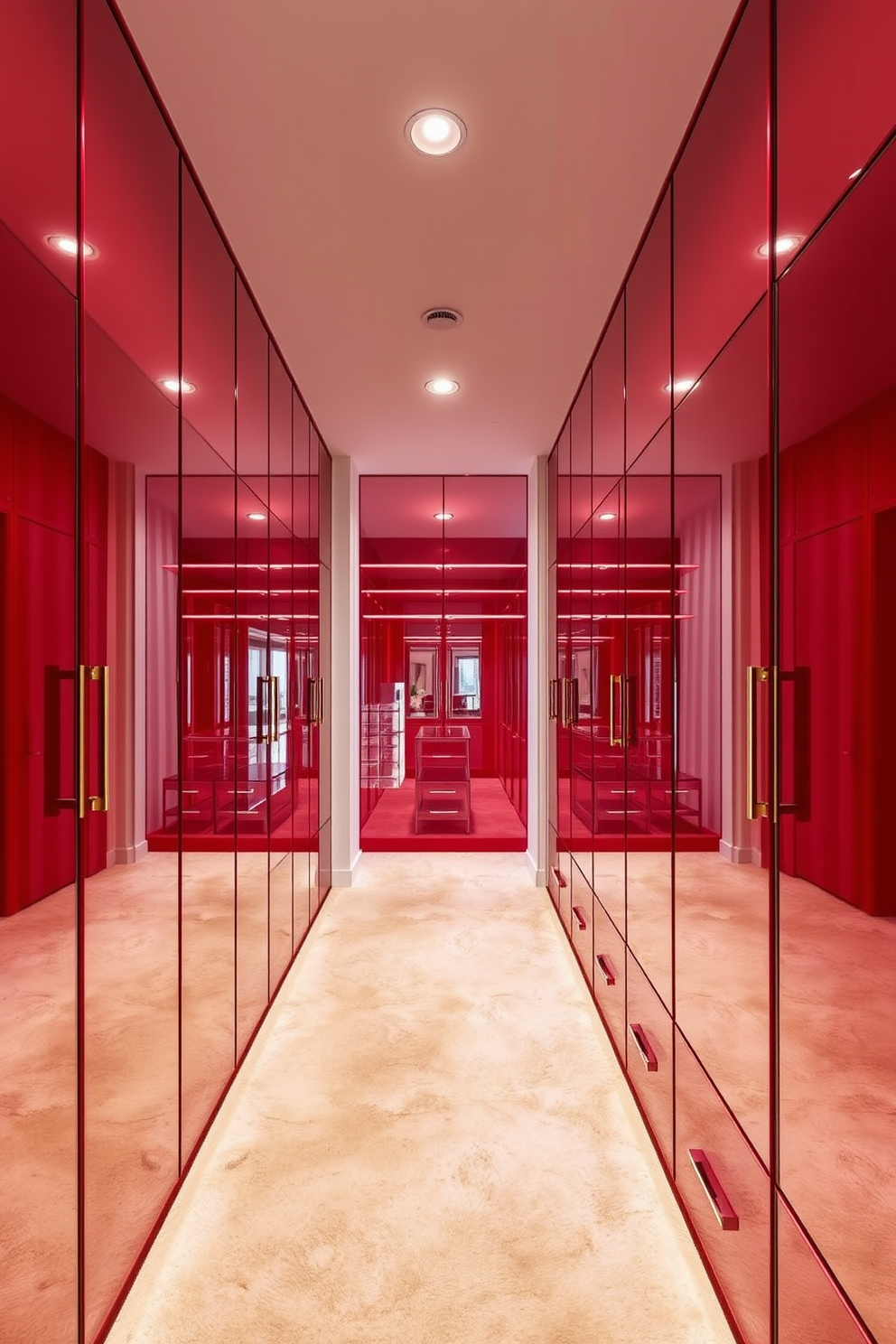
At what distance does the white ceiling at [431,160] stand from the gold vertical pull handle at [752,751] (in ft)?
5.02

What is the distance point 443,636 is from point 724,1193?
4.73m

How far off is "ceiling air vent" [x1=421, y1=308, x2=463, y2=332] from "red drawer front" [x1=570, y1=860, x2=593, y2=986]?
8.77 ft

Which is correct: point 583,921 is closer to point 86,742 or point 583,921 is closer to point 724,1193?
point 724,1193

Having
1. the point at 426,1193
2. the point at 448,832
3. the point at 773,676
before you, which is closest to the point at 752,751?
the point at 773,676

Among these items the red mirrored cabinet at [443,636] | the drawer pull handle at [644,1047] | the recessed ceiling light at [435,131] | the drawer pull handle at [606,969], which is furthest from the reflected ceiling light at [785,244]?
the red mirrored cabinet at [443,636]

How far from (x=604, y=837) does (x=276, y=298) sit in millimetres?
2658

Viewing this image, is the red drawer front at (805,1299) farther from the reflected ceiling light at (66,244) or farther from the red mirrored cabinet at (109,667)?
the reflected ceiling light at (66,244)

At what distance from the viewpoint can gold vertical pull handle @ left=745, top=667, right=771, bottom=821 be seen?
1.42 metres

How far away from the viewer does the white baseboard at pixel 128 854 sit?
1533 mm

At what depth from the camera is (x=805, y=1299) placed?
1.20 metres

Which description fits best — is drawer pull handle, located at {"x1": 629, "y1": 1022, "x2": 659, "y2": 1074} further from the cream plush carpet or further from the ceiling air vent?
the ceiling air vent

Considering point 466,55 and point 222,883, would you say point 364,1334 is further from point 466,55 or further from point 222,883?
point 466,55

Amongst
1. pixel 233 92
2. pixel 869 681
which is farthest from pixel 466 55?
pixel 869 681

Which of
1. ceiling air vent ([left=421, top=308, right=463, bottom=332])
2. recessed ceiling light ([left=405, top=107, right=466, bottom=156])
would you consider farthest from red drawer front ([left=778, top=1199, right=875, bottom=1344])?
ceiling air vent ([left=421, top=308, right=463, bottom=332])
